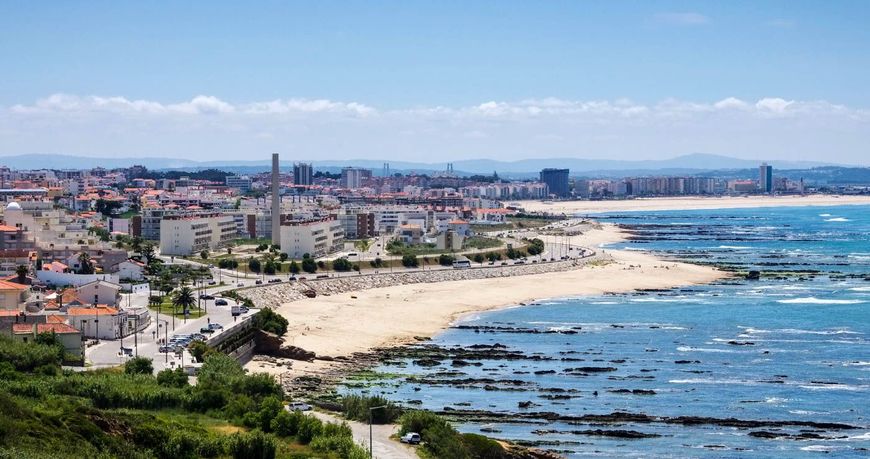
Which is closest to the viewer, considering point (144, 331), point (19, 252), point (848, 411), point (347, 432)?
point (347, 432)

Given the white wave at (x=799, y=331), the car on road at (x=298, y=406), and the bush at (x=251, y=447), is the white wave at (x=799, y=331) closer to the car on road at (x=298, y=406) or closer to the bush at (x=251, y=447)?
the car on road at (x=298, y=406)

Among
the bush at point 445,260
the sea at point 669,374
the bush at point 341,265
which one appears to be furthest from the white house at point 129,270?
the bush at point 445,260

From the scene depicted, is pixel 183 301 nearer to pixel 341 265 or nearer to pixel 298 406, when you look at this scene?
pixel 298 406

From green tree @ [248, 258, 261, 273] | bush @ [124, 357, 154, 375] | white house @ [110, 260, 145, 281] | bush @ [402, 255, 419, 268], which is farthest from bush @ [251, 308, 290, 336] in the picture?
bush @ [402, 255, 419, 268]

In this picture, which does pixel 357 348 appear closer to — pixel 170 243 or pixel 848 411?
pixel 848 411

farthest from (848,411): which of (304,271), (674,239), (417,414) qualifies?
(674,239)

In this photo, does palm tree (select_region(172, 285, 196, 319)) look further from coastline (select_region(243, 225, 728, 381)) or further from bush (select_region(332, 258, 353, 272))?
bush (select_region(332, 258, 353, 272))
